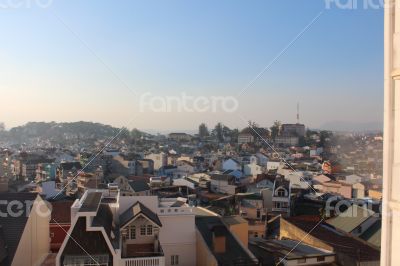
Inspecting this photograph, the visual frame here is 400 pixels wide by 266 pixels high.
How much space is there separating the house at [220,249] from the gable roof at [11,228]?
2.46 metres

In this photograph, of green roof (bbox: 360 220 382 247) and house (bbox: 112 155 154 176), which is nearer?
green roof (bbox: 360 220 382 247)

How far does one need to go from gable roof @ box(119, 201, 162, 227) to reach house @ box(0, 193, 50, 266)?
1268mm

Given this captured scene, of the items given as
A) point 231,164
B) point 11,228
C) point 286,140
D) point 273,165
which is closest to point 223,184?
point 231,164

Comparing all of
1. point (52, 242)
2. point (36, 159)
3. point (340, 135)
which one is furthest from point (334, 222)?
point (36, 159)

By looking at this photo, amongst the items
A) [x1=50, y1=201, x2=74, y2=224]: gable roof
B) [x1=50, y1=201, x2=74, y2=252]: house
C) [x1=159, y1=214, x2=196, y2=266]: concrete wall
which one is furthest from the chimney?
[x1=50, y1=201, x2=74, y2=224]: gable roof

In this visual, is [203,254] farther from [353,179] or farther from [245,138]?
[245,138]

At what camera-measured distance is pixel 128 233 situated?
5.09 m

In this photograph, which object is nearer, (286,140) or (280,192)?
(280,192)

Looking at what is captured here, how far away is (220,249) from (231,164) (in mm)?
19174

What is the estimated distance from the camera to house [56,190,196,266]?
4504 millimetres

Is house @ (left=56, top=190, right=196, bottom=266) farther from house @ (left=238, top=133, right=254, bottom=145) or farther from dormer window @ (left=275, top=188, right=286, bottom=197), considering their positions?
house @ (left=238, top=133, right=254, bottom=145)

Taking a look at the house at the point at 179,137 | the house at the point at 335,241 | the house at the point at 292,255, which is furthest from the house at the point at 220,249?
the house at the point at 179,137

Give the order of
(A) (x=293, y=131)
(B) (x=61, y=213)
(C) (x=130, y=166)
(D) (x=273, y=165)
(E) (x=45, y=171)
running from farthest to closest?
(A) (x=293, y=131) < (C) (x=130, y=166) < (E) (x=45, y=171) < (D) (x=273, y=165) < (B) (x=61, y=213)

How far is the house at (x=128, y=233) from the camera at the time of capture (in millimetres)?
4504
